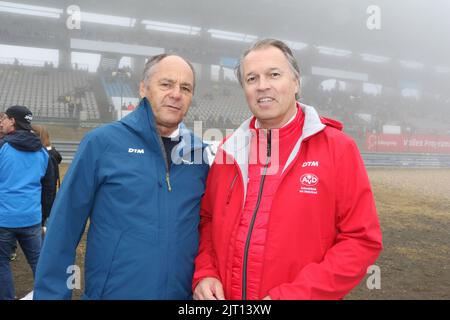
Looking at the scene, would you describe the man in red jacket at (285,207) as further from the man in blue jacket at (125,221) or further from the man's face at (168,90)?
the man's face at (168,90)

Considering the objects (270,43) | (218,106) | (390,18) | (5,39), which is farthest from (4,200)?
(390,18)

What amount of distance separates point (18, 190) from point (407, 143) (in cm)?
2745

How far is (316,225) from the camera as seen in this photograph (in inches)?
61.3

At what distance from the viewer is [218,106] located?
3066 cm

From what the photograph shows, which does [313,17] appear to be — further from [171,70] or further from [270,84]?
[270,84]

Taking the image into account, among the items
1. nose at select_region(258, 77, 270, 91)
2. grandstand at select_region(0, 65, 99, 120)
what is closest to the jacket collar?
nose at select_region(258, 77, 270, 91)

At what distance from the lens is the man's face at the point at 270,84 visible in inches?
67.7

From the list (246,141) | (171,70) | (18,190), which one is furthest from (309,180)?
(18,190)

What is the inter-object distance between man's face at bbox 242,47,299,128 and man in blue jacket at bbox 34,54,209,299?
0.51m

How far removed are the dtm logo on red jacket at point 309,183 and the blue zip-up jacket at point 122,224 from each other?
22.0 inches

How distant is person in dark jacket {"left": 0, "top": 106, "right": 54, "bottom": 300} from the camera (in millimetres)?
3398

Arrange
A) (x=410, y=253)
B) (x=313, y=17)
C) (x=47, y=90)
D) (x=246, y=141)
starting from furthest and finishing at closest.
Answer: (x=313, y=17) < (x=47, y=90) < (x=410, y=253) < (x=246, y=141)

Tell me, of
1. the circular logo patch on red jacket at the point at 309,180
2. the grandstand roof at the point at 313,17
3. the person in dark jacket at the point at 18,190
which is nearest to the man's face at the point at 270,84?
the circular logo patch on red jacket at the point at 309,180
